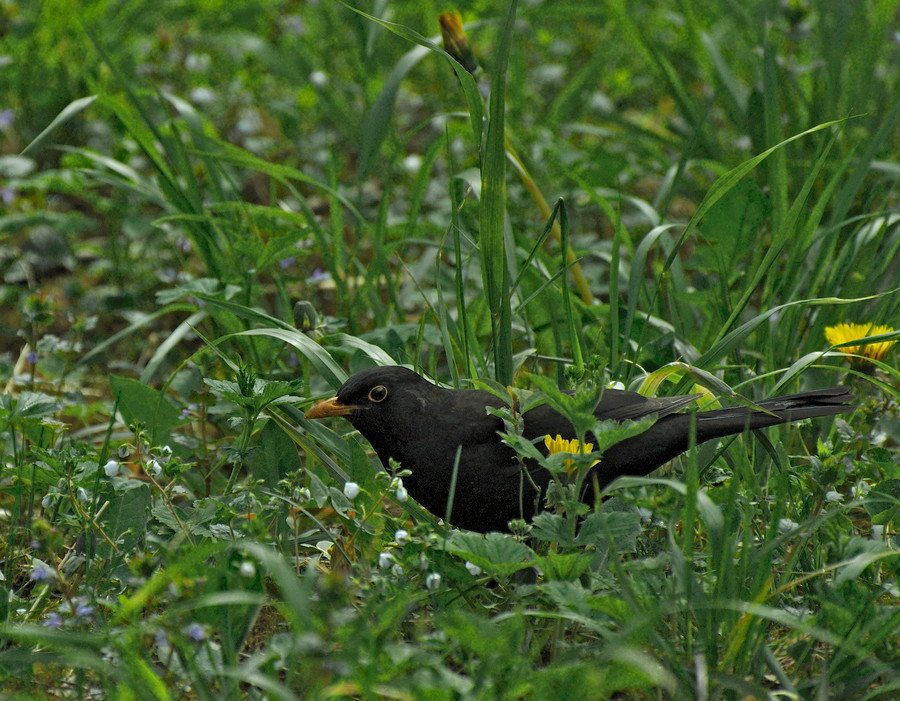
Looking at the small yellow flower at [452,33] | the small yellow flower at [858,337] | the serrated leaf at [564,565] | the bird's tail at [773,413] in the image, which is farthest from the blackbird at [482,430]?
the small yellow flower at [452,33]

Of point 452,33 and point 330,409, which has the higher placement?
point 452,33

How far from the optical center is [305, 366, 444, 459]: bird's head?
2.89 meters

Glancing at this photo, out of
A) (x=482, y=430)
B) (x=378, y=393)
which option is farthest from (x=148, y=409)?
(x=482, y=430)

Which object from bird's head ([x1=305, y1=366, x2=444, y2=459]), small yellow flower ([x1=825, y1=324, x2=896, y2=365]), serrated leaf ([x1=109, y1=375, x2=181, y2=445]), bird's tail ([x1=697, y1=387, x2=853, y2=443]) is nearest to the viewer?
bird's tail ([x1=697, y1=387, x2=853, y2=443])

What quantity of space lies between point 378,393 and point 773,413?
0.93m

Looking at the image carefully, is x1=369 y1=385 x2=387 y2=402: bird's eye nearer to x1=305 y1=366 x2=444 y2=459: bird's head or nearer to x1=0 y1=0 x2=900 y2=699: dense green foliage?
x1=305 y1=366 x2=444 y2=459: bird's head

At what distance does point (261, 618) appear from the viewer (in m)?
2.74

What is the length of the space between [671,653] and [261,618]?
40.8 inches

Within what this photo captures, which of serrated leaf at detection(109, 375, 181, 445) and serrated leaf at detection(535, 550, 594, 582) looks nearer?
serrated leaf at detection(535, 550, 594, 582)

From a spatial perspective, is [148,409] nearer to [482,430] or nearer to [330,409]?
[330,409]

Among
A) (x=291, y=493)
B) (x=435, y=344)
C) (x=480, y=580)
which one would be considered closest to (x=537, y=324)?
(x=435, y=344)

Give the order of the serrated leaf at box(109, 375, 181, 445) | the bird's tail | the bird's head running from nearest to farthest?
the bird's tail < the bird's head < the serrated leaf at box(109, 375, 181, 445)

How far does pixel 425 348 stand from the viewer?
3.95 metres

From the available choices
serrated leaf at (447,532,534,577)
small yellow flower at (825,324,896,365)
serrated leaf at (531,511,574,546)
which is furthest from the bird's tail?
serrated leaf at (447,532,534,577)
